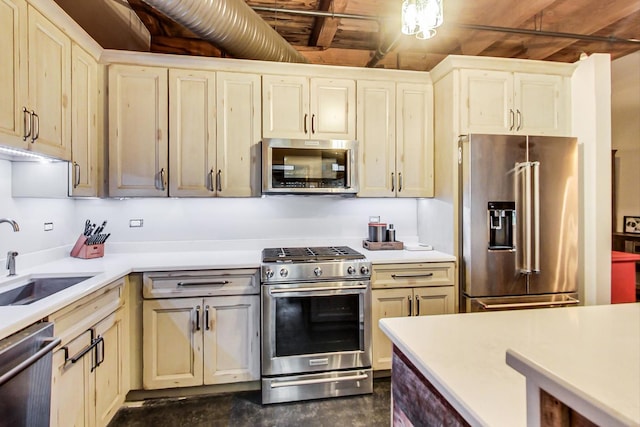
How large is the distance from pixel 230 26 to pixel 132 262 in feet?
5.86

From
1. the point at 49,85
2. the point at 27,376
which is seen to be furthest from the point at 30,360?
the point at 49,85

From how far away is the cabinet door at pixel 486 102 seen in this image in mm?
2643

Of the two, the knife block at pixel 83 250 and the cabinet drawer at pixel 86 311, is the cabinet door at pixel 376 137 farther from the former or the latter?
the knife block at pixel 83 250

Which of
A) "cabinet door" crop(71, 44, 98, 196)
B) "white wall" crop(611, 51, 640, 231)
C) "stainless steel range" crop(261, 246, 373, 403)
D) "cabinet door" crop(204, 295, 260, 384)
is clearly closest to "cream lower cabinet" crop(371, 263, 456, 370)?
"stainless steel range" crop(261, 246, 373, 403)

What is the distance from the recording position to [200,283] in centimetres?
227

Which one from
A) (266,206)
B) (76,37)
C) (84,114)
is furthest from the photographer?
(266,206)

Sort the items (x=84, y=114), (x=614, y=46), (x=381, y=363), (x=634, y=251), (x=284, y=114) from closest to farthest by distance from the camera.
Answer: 1. (x=84, y=114)
2. (x=381, y=363)
3. (x=284, y=114)
4. (x=614, y=46)
5. (x=634, y=251)

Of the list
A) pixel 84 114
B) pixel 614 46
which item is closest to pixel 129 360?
pixel 84 114

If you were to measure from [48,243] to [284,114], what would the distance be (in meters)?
1.97

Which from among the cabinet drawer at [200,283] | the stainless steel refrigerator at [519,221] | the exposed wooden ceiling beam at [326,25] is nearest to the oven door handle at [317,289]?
the cabinet drawer at [200,283]

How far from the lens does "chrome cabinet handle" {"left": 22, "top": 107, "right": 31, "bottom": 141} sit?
166 centimetres

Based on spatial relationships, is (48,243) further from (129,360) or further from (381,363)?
(381,363)

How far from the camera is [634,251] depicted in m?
4.65

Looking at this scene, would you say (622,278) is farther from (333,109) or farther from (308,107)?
(308,107)
